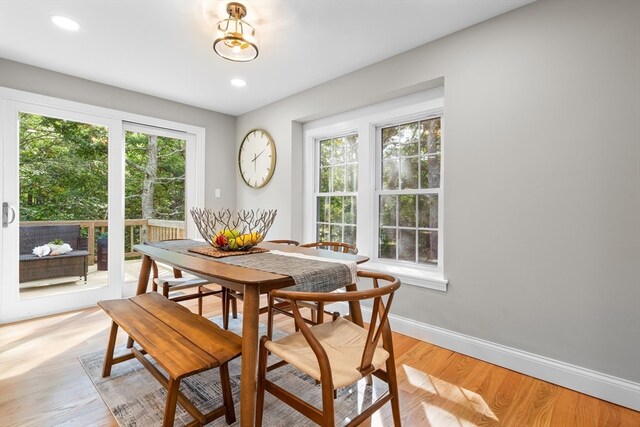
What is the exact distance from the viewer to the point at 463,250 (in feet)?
7.54

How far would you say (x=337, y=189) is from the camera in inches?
137

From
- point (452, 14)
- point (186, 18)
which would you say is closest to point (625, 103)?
point (452, 14)

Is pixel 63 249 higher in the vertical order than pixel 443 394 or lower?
higher

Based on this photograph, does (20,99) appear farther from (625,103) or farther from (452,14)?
(625,103)

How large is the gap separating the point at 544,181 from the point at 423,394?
1.50 m

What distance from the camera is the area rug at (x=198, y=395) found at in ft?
5.12

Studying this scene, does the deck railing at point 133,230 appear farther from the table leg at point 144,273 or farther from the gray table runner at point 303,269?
the gray table runner at point 303,269

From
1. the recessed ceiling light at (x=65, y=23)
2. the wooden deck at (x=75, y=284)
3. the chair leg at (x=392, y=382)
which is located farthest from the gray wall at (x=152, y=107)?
the chair leg at (x=392, y=382)

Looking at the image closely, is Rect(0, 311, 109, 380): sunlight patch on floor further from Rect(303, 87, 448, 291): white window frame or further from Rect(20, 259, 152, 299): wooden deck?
Rect(303, 87, 448, 291): white window frame

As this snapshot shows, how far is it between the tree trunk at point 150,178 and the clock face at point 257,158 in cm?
105

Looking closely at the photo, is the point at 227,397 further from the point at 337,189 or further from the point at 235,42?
the point at 337,189

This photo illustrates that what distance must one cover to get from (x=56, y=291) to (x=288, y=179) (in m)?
2.61

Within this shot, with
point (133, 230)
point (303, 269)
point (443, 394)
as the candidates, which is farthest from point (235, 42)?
point (133, 230)

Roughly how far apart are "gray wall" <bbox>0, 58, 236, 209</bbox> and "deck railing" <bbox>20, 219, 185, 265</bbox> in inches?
21.4
